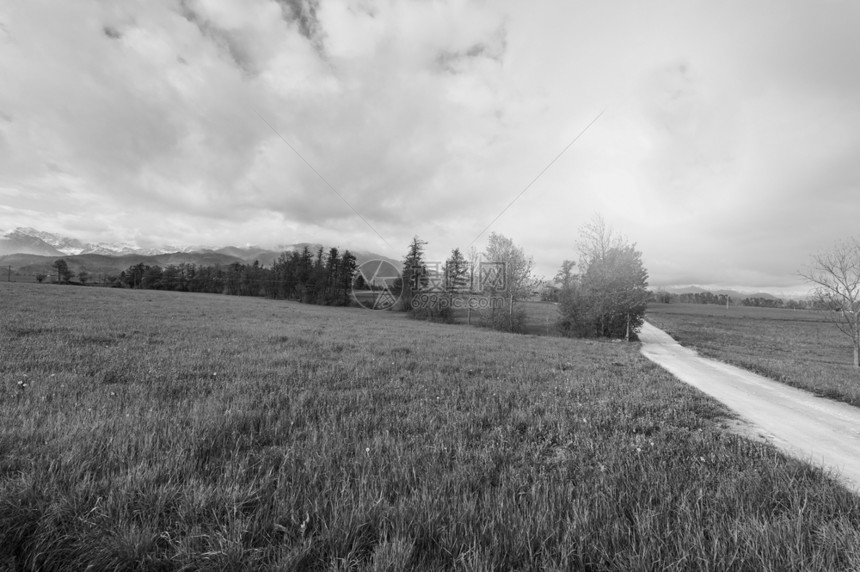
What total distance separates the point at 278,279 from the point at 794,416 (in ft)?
327

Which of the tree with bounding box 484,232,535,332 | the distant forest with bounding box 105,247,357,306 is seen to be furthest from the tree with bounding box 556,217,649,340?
the distant forest with bounding box 105,247,357,306

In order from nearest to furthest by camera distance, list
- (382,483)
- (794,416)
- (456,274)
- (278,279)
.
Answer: (382,483)
(794,416)
(456,274)
(278,279)

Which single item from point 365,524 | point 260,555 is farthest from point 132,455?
point 365,524

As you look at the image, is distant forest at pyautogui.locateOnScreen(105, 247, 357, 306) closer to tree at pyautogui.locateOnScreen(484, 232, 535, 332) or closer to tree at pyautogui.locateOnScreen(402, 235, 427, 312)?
tree at pyautogui.locateOnScreen(402, 235, 427, 312)

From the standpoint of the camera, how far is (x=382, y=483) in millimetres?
2980

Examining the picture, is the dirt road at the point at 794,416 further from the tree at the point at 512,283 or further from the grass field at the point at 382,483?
the tree at the point at 512,283

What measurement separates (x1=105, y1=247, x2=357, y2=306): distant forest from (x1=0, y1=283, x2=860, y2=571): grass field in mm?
70603

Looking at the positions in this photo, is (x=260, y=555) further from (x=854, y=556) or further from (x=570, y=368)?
(x=570, y=368)

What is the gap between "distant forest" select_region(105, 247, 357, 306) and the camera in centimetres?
7556

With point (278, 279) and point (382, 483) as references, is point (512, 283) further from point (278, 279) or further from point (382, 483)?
point (278, 279)

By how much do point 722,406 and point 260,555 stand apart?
911 cm

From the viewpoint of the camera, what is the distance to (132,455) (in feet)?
10.5

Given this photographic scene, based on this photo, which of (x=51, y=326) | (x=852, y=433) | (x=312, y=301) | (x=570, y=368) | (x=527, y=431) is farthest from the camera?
(x=312, y=301)

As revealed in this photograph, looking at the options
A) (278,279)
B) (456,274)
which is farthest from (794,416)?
(278,279)
